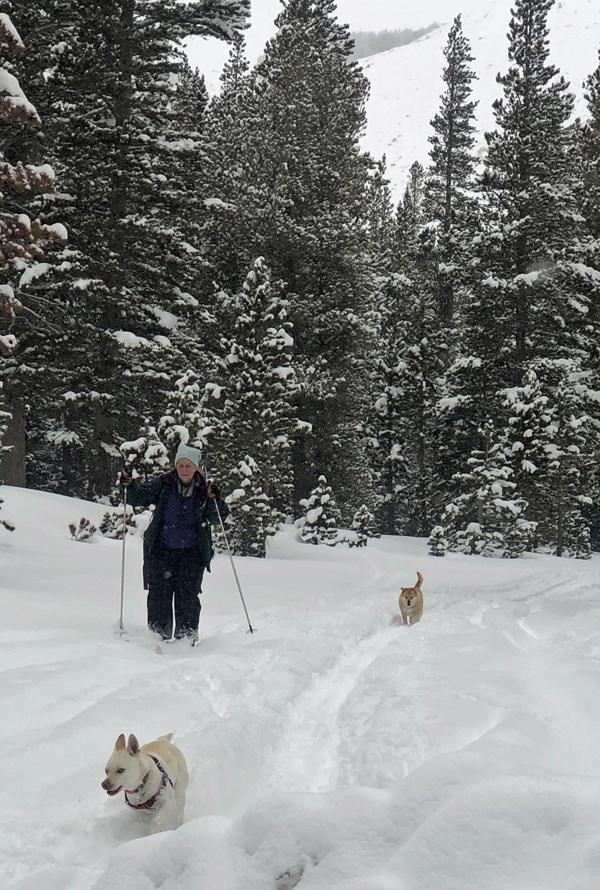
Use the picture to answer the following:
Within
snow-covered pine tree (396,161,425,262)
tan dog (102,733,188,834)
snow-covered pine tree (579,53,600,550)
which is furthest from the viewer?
snow-covered pine tree (396,161,425,262)

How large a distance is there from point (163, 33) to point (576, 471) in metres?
17.3

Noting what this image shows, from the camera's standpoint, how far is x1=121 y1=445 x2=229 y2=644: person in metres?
6.57

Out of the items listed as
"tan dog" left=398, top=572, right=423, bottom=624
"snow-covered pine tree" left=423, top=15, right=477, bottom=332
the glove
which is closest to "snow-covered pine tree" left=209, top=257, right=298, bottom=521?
"tan dog" left=398, top=572, right=423, bottom=624

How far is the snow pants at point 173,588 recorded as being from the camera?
259 inches

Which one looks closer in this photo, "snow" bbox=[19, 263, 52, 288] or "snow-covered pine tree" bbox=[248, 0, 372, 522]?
"snow" bbox=[19, 263, 52, 288]

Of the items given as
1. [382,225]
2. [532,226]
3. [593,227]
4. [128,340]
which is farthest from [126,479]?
[382,225]

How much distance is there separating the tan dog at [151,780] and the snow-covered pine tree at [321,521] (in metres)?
15.1

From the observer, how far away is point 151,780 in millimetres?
2850

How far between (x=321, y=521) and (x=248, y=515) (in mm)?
3959

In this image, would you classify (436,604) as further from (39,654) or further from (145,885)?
(145,885)

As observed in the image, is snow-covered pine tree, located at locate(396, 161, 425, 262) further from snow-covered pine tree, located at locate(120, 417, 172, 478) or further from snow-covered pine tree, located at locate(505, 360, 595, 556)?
snow-covered pine tree, located at locate(120, 417, 172, 478)

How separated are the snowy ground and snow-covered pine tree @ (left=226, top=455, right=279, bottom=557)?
226 inches

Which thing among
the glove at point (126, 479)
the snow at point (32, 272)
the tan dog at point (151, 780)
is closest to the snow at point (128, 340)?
the snow at point (32, 272)

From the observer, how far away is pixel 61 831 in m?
2.85
